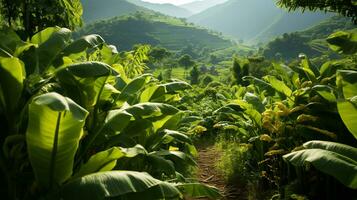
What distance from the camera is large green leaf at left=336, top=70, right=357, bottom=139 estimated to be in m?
3.72

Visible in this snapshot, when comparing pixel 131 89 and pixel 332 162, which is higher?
pixel 332 162

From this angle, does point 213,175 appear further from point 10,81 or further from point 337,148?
point 10,81

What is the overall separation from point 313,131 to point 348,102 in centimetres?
185

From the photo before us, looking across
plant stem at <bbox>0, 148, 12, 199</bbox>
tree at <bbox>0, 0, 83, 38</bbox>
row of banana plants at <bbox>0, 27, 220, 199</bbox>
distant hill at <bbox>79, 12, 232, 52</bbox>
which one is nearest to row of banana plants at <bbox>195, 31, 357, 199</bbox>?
row of banana plants at <bbox>0, 27, 220, 199</bbox>

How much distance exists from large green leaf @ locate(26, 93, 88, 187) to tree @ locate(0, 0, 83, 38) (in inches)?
180

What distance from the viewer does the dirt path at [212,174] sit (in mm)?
6637

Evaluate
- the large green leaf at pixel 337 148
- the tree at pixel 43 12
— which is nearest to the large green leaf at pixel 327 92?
the large green leaf at pixel 337 148

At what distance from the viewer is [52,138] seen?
10.4ft

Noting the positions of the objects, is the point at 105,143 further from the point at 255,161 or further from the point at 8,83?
the point at 255,161

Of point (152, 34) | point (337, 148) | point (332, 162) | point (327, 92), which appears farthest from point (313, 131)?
point (152, 34)

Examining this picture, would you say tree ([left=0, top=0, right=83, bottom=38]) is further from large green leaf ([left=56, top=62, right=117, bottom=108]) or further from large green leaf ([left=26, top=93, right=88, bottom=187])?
large green leaf ([left=26, top=93, right=88, bottom=187])

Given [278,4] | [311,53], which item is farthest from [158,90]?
[311,53]

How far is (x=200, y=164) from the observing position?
9297 millimetres

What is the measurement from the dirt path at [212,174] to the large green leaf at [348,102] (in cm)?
295
